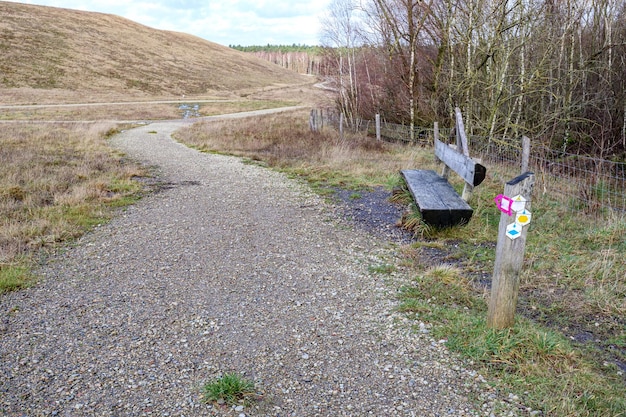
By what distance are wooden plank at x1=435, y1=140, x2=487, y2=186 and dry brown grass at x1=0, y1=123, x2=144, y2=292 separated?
5876 mm

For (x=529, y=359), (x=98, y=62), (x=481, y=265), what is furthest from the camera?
(x=98, y=62)

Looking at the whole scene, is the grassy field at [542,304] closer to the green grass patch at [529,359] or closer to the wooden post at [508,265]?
the green grass patch at [529,359]

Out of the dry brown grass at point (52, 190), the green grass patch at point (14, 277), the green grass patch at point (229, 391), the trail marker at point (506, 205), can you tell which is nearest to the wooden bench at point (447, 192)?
the trail marker at point (506, 205)

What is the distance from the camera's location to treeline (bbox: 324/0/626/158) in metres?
11.9

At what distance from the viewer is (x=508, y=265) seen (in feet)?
11.9

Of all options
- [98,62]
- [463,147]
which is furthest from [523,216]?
[98,62]

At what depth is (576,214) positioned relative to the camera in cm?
739

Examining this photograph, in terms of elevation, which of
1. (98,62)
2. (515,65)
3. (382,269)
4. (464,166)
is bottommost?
(382,269)

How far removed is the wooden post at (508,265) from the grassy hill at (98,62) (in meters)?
44.0

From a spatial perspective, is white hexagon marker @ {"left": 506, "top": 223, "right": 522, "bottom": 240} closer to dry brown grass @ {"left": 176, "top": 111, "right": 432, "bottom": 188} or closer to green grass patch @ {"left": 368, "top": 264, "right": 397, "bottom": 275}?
green grass patch @ {"left": 368, "top": 264, "right": 397, "bottom": 275}

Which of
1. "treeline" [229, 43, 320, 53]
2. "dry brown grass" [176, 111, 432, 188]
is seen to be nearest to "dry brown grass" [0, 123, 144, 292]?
"dry brown grass" [176, 111, 432, 188]

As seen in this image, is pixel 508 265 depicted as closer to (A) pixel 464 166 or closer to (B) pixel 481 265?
(B) pixel 481 265

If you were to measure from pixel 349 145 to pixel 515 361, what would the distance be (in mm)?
11960

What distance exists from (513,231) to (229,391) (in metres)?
2.40
